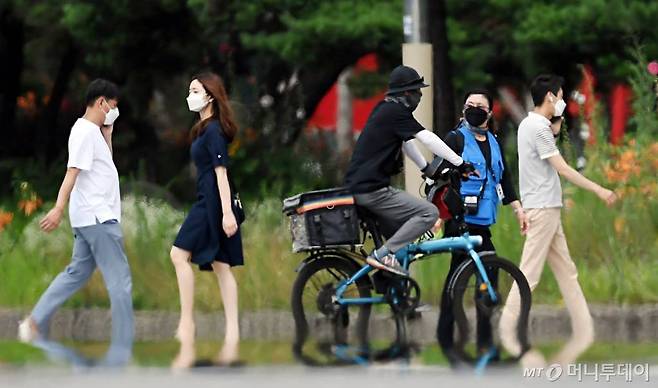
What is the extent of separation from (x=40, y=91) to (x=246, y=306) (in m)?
19.3

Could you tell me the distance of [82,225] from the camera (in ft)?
35.0

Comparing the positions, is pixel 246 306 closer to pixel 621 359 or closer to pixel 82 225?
pixel 82 225

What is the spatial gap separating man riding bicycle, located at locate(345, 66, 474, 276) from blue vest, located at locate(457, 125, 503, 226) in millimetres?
254

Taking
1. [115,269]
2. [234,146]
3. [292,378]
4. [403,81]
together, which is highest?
[234,146]

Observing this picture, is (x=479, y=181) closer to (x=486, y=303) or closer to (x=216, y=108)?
(x=486, y=303)

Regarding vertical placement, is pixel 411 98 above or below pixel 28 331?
above

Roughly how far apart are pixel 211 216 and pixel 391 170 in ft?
3.71

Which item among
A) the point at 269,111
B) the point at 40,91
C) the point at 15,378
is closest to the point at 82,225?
the point at 15,378

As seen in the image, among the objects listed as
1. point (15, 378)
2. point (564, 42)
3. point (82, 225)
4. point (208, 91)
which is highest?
point (564, 42)

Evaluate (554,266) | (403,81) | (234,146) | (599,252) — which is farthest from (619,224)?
(234,146)

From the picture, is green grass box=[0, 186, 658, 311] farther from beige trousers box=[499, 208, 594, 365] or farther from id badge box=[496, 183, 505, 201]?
id badge box=[496, 183, 505, 201]

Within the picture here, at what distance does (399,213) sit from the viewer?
424 inches

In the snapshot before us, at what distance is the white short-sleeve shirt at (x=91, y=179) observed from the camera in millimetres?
10617

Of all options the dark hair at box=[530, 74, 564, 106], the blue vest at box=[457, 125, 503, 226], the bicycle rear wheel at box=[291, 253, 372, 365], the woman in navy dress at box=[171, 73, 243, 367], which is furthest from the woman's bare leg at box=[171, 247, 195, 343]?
the dark hair at box=[530, 74, 564, 106]
